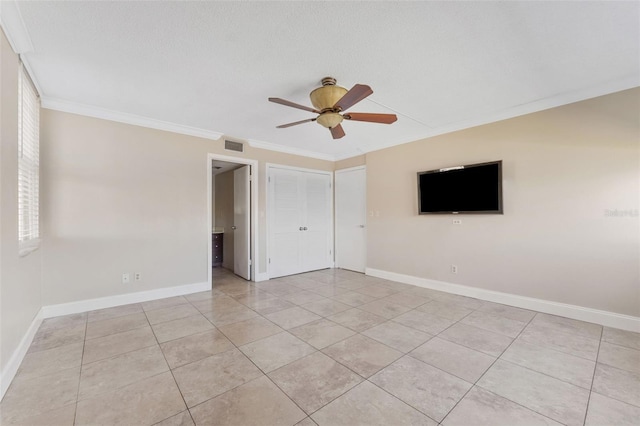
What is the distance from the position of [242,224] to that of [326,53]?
3499 mm

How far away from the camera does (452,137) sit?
153 inches

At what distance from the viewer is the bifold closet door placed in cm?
494

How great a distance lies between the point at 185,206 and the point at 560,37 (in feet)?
14.7

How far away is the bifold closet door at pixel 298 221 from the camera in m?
4.94

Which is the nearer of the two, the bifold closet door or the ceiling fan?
the ceiling fan

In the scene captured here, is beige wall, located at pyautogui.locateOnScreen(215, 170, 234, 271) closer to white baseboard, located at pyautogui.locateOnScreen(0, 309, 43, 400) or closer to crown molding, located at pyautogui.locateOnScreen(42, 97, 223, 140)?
crown molding, located at pyautogui.locateOnScreen(42, 97, 223, 140)

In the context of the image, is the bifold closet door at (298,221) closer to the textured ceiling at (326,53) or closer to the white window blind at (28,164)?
the textured ceiling at (326,53)

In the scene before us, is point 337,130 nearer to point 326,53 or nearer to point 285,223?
point 326,53

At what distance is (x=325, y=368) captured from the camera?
6.59 ft

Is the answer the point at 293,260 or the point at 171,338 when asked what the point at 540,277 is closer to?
the point at 293,260

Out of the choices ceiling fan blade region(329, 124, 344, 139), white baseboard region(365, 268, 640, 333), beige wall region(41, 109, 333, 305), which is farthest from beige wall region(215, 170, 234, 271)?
white baseboard region(365, 268, 640, 333)

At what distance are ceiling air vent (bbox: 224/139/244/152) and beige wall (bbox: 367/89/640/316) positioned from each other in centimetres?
304

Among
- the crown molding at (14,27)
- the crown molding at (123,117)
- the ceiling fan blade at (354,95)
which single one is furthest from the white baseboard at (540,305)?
the crown molding at (14,27)

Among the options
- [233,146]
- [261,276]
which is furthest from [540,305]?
[233,146]
